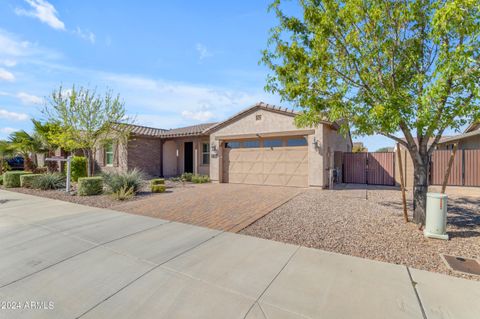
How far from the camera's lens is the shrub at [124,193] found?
9422mm

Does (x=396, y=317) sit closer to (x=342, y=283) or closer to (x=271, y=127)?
(x=342, y=283)

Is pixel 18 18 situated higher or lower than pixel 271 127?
higher

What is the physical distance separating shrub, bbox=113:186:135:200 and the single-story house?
602cm

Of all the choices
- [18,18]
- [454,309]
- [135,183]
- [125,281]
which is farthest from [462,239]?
[18,18]

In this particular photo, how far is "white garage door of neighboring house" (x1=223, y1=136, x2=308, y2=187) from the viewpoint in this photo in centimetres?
1272

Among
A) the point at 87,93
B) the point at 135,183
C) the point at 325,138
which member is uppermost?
the point at 87,93

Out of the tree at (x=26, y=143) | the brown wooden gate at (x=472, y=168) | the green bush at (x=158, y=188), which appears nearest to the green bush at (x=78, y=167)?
the tree at (x=26, y=143)

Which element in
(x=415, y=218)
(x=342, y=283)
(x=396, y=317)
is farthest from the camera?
(x=415, y=218)

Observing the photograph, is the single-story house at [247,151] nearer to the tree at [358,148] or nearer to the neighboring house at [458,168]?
the neighboring house at [458,168]

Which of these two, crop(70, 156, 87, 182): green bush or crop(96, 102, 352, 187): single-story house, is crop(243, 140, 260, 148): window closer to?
crop(96, 102, 352, 187): single-story house

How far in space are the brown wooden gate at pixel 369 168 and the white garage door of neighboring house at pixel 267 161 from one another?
15.1 feet

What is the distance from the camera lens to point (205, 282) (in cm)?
338

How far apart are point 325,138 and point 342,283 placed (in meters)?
9.87

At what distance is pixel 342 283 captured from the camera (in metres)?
3.34
